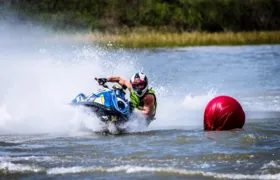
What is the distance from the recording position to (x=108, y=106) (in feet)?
44.8

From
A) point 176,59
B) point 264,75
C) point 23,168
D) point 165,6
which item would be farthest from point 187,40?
point 23,168

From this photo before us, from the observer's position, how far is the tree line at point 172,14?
56.9 metres

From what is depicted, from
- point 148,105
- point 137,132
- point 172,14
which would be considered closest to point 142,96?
point 148,105

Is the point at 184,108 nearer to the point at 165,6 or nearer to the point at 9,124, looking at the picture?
the point at 9,124

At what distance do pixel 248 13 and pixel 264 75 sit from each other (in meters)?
33.9

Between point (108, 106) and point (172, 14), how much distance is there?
4975 cm

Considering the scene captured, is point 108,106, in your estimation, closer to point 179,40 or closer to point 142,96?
point 142,96

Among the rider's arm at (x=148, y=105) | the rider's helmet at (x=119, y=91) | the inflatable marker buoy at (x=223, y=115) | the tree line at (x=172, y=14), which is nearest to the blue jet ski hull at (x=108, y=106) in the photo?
the rider's helmet at (x=119, y=91)

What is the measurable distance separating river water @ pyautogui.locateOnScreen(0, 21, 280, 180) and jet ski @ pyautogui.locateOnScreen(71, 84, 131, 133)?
0.77 feet

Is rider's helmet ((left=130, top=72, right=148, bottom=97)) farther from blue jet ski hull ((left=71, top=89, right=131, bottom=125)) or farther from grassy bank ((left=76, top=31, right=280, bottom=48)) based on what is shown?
grassy bank ((left=76, top=31, right=280, bottom=48))

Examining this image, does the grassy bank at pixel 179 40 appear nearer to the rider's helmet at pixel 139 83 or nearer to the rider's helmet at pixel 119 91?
the rider's helmet at pixel 119 91

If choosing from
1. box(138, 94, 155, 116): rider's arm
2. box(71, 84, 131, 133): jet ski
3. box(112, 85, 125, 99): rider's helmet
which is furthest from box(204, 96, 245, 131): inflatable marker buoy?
box(112, 85, 125, 99): rider's helmet

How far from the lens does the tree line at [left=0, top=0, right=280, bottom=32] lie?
2242 inches

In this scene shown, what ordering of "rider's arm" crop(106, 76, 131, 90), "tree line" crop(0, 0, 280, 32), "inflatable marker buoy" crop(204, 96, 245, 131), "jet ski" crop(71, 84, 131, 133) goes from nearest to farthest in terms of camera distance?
1. "inflatable marker buoy" crop(204, 96, 245, 131)
2. "jet ski" crop(71, 84, 131, 133)
3. "rider's arm" crop(106, 76, 131, 90)
4. "tree line" crop(0, 0, 280, 32)
